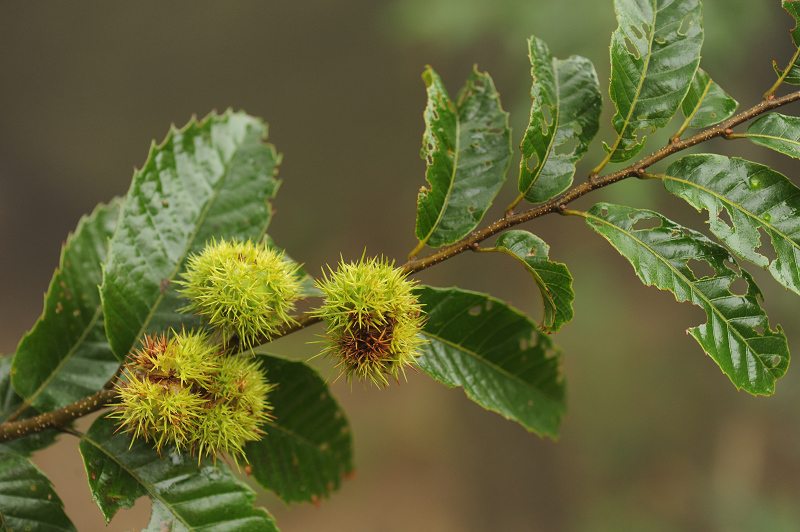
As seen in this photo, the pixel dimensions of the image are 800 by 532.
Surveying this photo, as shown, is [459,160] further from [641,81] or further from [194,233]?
[194,233]

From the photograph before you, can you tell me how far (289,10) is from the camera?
1861 millimetres

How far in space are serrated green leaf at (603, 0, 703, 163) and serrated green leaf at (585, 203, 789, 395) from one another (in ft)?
0.32

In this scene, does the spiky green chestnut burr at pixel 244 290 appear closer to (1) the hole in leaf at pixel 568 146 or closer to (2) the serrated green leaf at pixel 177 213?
(2) the serrated green leaf at pixel 177 213

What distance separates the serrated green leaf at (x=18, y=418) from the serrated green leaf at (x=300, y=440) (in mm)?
267

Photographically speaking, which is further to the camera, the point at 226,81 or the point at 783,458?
the point at 226,81

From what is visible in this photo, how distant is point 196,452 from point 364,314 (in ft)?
0.95

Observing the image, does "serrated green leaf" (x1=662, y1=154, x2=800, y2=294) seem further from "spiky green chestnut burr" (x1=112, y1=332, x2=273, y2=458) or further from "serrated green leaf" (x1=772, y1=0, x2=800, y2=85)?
"spiky green chestnut burr" (x1=112, y1=332, x2=273, y2=458)

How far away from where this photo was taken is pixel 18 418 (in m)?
0.68

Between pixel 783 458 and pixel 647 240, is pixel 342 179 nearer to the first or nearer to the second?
pixel 647 240

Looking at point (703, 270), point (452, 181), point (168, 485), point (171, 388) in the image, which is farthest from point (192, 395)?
point (703, 270)

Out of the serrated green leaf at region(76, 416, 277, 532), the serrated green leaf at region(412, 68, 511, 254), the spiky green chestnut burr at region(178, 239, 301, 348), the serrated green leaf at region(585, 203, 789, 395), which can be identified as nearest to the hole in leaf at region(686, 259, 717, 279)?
the serrated green leaf at region(585, 203, 789, 395)

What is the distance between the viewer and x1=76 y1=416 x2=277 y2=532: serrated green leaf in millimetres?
527

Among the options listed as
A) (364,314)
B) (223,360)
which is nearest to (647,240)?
(364,314)

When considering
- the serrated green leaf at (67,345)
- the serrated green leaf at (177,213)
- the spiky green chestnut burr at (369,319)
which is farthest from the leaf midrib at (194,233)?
the spiky green chestnut burr at (369,319)
